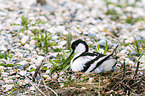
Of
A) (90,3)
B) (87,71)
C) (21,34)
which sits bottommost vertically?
(87,71)

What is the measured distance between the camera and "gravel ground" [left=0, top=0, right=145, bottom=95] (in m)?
2.67

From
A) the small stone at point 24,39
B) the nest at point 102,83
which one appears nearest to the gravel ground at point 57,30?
the small stone at point 24,39

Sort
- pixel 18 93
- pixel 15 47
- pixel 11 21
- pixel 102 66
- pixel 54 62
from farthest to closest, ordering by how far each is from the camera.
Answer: pixel 11 21, pixel 15 47, pixel 54 62, pixel 102 66, pixel 18 93

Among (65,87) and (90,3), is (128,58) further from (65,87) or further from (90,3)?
(90,3)

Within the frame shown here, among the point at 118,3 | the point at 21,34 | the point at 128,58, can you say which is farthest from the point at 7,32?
the point at 118,3

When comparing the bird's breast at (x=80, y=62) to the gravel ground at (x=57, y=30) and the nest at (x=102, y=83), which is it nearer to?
the nest at (x=102, y=83)

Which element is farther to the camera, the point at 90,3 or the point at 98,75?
the point at 90,3

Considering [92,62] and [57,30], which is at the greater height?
[57,30]

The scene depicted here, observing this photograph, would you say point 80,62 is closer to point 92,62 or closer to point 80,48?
point 92,62

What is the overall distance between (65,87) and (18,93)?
18.4 inches

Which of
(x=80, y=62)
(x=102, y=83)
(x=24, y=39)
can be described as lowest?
(x=102, y=83)

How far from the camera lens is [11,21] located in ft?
11.6

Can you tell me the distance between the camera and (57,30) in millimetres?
3422

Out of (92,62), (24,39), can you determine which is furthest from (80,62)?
(24,39)
